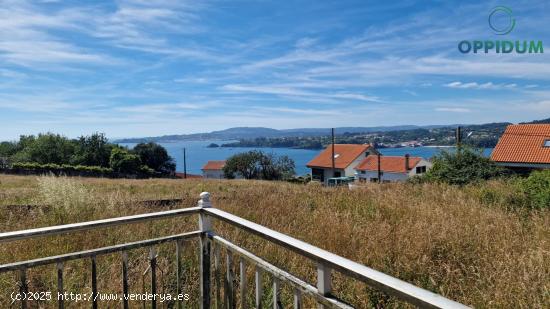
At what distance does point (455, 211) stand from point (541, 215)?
40.8 inches

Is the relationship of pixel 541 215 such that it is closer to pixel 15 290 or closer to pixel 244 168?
pixel 15 290

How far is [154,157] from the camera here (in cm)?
6394

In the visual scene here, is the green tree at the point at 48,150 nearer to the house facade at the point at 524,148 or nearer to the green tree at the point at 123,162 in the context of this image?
the green tree at the point at 123,162

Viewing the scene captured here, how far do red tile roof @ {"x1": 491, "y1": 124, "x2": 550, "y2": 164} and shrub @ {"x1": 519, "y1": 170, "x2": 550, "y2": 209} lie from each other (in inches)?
840

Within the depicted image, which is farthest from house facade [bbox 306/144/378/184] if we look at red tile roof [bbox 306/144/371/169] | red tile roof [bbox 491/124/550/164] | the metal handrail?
the metal handrail

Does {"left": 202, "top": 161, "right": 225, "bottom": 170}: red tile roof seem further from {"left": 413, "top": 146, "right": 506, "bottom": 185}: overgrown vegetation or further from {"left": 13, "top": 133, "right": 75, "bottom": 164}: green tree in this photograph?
{"left": 413, "top": 146, "right": 506, "bottom": 185}: overgrown vegetation

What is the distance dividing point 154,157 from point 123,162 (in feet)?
44.0

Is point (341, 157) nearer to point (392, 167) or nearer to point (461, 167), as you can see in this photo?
point (392, 167)

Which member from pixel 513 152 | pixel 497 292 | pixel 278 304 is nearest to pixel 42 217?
pixel 278 304

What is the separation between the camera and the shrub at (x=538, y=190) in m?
5.98

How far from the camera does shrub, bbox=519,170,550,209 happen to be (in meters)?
5.98

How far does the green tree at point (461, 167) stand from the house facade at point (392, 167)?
103ft

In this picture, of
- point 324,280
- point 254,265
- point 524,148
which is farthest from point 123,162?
point 324,280

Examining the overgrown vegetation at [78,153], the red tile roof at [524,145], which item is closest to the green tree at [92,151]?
the overgrown vegetation at [78,153]
